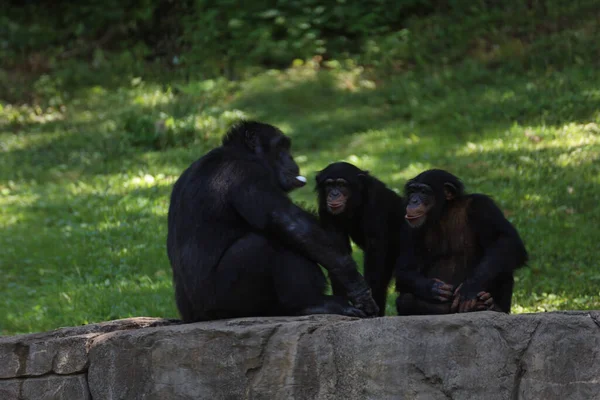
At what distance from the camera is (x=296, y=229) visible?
5121 millimetres

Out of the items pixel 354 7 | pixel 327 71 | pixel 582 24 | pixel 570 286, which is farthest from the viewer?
pixel 354 7

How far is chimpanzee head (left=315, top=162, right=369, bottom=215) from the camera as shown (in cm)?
594

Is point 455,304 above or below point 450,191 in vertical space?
below

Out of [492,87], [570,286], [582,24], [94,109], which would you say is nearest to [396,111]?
[492,87]

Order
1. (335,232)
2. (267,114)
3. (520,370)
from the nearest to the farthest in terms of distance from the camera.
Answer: (520,370) < (335,232) < (267,114)

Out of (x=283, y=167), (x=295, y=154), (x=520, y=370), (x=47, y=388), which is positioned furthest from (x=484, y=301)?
(x=295, y=154)

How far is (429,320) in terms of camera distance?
4285mm

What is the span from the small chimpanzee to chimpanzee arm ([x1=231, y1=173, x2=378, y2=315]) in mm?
411

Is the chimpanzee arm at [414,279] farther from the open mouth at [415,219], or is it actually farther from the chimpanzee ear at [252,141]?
the chimpanzee ear at [252,141]

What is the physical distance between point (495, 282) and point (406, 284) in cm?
53

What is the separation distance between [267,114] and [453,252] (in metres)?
8.42

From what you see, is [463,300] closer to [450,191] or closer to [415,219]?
[415,219]

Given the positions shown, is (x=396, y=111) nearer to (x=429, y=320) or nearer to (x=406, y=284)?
(x=406, y=284)

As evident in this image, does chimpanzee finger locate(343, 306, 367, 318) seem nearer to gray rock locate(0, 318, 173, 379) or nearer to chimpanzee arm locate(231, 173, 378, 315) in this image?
chimpanzee arm locate(231, 173, 378, 315)
